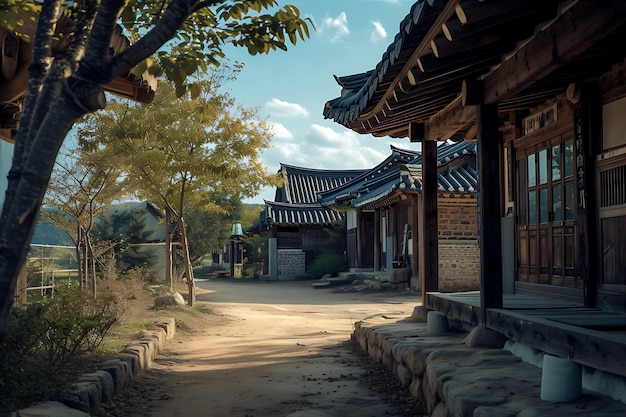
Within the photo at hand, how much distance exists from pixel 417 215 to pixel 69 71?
58.4ft

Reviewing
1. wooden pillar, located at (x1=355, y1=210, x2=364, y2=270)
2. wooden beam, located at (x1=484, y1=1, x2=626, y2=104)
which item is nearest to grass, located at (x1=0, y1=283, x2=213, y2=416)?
wooden beam, located at (x1=484, y1=1, x2=626, y2=104)

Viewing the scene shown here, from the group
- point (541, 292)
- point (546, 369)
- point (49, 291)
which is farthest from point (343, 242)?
point (546, 369)

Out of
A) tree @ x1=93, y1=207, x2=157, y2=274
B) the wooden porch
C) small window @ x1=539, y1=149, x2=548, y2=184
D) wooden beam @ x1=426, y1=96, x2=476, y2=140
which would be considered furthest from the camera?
tree @ x1=93, y1=207, x2=157, y2=274

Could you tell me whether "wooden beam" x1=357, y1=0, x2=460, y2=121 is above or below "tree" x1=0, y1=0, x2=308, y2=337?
above

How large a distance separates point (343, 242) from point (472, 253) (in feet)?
42.3

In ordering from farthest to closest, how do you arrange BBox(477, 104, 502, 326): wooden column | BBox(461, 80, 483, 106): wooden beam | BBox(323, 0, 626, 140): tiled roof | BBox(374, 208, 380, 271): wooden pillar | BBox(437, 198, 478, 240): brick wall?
BBox(374, 208, 380, 271): wooden pillar → BBox(437, 198, 478, 240): brick wall → BBox(461, 80, 483, 106): wooden beam → BBox(477, 104, 502, 326): wooden column → BBox(323, 0, 626, 140): tiled roof

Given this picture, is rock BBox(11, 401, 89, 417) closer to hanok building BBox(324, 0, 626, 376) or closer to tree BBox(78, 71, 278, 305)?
hanok building BBox(324, 0, 626, 376)

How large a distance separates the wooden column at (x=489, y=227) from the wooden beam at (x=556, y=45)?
0.62m

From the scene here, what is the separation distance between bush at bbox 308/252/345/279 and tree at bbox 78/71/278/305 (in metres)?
14.6

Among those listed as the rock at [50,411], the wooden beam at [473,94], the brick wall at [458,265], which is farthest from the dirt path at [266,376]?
the brick wall at [458,265]

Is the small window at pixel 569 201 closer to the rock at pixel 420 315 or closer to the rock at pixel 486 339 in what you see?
the rock at pixel 486 339

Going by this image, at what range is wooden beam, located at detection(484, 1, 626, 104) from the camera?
4270mm

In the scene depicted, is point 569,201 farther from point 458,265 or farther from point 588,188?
point 458,265

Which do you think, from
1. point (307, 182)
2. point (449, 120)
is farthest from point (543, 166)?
point (307, 182)
